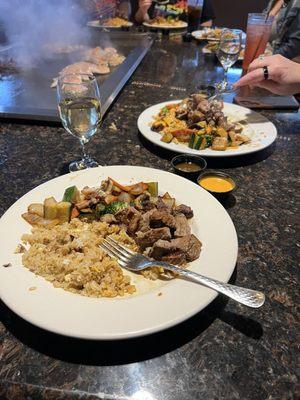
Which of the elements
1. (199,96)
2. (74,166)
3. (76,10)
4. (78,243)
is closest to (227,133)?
(199,96)

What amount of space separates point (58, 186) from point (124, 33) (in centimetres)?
303

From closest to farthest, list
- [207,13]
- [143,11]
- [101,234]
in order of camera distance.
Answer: [101,234] → [143,11] → [207,13]

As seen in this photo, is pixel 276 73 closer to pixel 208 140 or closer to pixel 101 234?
pixel 208 140

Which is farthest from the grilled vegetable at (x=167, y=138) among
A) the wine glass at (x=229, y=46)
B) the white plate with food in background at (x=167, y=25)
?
the white plate with food in background at (x=167, y=25)

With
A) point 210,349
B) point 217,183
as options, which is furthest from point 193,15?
point 210,349

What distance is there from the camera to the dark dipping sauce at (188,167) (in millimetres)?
1477

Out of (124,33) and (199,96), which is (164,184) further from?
(124,33)

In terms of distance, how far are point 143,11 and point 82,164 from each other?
12.1ft

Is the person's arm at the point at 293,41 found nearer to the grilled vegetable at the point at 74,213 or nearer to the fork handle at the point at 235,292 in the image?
the grilled vegetable at the point at 74,213

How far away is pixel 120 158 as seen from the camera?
1699 mm

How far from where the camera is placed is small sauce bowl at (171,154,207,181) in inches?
56.9

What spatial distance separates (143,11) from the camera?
4.46 meters

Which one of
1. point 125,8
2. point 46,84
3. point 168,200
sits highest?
point 125,8

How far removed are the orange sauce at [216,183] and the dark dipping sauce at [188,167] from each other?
0.06 meters
